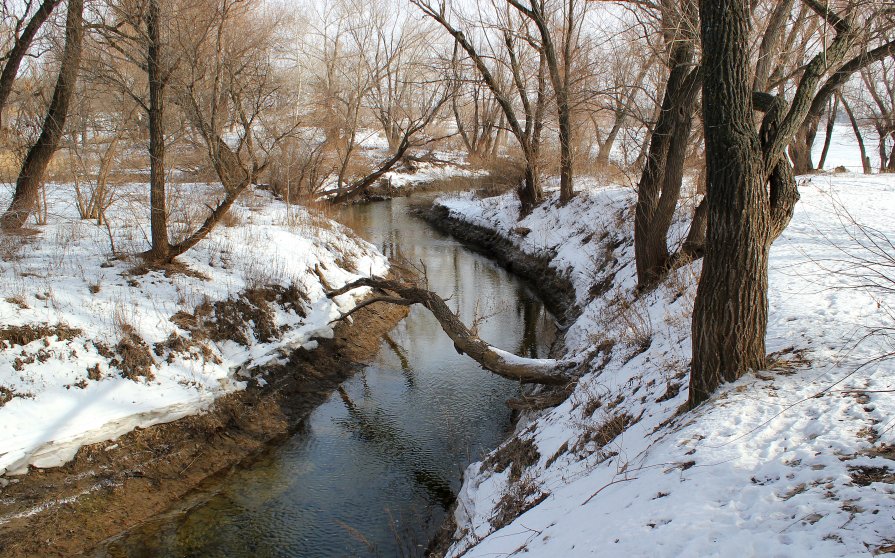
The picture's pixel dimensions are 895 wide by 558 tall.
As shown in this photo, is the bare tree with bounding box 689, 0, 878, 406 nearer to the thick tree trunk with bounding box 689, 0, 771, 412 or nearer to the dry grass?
the thick tree trunk with bounding box 689, 0, 771, 412

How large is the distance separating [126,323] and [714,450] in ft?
26.5

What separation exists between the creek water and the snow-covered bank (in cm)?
100

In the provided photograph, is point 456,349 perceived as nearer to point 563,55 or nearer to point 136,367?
point 136,367

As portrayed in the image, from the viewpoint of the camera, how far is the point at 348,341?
39.9ft

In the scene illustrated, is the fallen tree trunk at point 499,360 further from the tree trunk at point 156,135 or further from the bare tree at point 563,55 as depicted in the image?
the bare tree at point 563,55

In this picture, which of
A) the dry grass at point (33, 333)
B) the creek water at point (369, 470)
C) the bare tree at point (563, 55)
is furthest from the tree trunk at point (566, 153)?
the dry grass at point (33, 333)

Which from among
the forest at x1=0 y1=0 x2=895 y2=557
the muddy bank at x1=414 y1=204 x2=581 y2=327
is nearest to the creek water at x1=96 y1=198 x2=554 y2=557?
the forest at x1=0 y1=0 x2=895 y2=557

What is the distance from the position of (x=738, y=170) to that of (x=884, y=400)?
77.0 inches

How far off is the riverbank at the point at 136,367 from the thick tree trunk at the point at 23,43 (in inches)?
106

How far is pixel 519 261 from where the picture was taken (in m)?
18.7

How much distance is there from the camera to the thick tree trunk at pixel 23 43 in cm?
1046

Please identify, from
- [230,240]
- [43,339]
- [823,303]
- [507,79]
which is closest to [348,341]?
[230,240]

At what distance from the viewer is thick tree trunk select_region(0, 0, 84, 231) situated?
10461 millimetres

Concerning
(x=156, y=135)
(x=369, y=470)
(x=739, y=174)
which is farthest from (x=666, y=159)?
(x=156, y=135)
